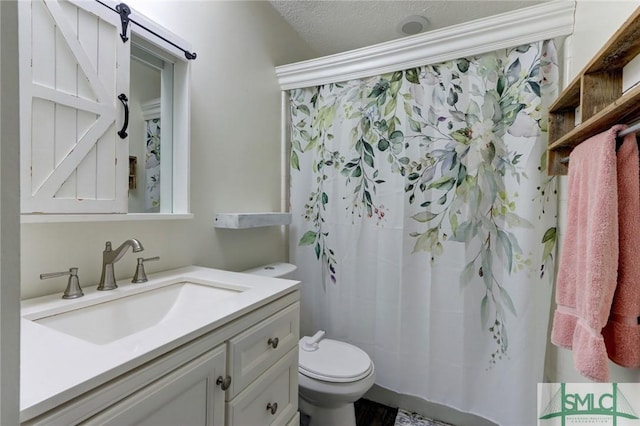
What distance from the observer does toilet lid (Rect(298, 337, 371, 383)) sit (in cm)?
133

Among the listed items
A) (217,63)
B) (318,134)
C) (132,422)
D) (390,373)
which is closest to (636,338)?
(132,422)

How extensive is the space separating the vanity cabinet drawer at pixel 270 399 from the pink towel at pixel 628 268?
2.96ft

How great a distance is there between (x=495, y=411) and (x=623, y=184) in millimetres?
1318

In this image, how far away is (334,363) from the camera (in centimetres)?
142

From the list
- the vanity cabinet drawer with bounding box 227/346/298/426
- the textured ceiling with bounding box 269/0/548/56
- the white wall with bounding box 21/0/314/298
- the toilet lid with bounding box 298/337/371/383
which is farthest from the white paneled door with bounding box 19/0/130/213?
the textured ceiling with bounding box 269/0/548/56

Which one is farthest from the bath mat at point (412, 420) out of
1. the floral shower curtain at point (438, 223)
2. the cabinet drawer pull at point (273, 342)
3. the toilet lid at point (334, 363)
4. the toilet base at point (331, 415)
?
the cabinet drawer pull at point (273, 342)

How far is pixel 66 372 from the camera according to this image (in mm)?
490

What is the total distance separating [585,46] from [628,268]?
2.99 ft

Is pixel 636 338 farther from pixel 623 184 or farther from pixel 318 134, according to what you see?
pixel 318 134

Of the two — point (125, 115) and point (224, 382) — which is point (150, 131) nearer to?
point (125, 115)

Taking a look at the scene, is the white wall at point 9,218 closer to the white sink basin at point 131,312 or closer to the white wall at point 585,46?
the white sink basin at point 131,312

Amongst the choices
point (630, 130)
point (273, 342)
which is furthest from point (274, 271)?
point (630, 130)

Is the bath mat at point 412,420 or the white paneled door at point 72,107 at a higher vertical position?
the white paneled door at point 72,107

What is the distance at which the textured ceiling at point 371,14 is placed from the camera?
1.72m
